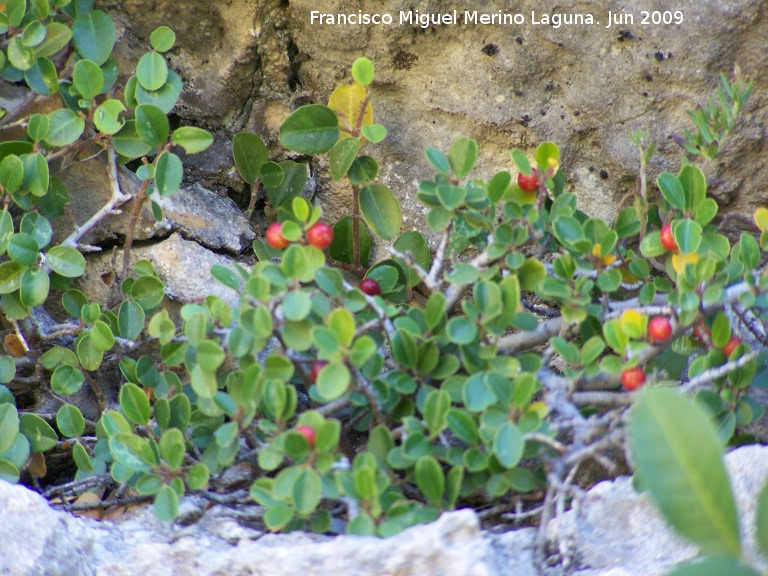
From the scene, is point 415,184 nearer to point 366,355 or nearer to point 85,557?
point 366,355

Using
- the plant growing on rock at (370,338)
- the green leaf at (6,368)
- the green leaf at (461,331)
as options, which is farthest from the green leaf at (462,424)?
the green leaf at (6,368)

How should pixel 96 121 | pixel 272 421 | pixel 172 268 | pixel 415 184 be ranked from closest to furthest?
pixel 272 421, pixel 96 121, pixel 172 268, pixel 415 184

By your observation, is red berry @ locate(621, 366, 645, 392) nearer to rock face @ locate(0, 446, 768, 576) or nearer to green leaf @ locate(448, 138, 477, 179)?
rock face @ locate(0, 446, 768, 576)

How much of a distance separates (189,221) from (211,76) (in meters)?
0.36

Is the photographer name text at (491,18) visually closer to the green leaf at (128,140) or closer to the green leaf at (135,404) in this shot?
the green leaf at (128,140)

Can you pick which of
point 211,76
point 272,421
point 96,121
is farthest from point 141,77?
point 272,421

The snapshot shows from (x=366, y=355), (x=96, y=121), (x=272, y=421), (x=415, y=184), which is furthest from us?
(x=415, y=184)

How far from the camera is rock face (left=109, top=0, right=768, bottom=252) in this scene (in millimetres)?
1531

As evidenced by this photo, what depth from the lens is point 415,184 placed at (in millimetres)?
1742

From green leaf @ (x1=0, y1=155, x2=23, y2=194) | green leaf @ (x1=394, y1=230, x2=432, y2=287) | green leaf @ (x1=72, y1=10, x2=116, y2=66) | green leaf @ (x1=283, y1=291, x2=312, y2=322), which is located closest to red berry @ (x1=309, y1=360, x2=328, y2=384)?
green leaf @ (x1=283, y1=291, x2=312, y2=322)

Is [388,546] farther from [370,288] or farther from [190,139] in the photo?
[190,139]

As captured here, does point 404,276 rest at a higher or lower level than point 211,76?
lower

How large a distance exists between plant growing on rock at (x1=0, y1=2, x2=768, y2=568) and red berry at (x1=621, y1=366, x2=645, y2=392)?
1 centimetres

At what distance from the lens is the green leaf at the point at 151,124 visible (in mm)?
1426
